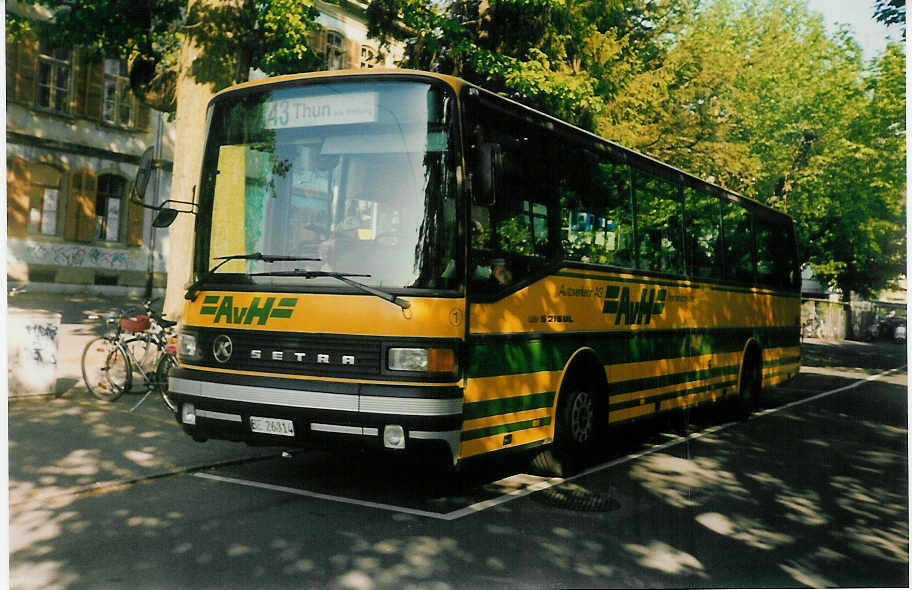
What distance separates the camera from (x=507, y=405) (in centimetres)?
730

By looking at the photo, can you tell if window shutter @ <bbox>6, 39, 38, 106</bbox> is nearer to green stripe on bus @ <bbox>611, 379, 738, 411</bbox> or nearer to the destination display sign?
the destination display sign

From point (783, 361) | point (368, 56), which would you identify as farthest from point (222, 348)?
point (368, 56)

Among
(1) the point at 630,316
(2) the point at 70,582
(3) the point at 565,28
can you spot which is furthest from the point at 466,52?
(2) the point at 70,582

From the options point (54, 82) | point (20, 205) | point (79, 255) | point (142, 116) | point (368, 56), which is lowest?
point (79, 255)

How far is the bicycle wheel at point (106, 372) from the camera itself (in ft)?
35.9

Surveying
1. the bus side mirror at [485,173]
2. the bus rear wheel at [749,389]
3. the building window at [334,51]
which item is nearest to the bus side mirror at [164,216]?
the bus side mirror at [485,173]

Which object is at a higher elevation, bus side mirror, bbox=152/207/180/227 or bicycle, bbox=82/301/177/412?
bus side mirror, bbox=152/207/180/227

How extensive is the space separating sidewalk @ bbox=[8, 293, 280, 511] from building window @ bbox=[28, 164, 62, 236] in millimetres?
12350

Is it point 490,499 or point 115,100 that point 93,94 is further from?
point 490,499

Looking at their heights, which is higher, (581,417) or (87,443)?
(581,417)

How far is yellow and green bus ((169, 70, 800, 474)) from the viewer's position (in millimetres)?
6547

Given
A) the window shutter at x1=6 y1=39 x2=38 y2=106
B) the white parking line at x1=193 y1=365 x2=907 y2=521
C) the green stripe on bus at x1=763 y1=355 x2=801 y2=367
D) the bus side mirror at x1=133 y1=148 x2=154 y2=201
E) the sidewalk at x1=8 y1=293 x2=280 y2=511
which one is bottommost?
the white parking line at x1=193 y1=365 x2=907 y2=521

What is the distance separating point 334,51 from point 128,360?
615 cm

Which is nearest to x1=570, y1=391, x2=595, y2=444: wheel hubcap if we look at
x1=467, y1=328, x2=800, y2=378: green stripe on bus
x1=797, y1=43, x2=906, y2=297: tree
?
x1=467, y1=328, x2=800, y2=378: green stripe on bus
